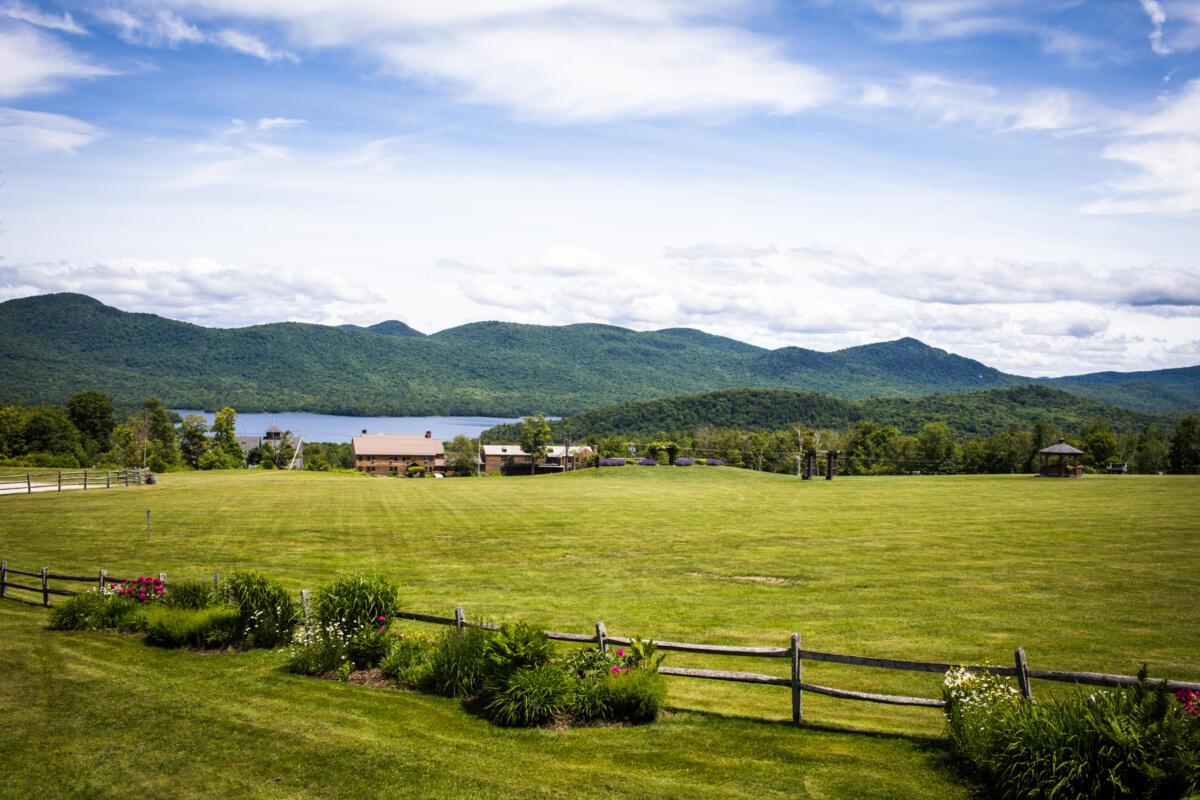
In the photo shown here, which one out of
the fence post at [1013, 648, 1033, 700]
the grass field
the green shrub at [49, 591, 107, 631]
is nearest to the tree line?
the grass field

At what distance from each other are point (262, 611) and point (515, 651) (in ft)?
22.7

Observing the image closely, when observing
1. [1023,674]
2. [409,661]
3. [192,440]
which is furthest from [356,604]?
[192,440]

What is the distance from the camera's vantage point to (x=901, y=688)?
1420 centimetres

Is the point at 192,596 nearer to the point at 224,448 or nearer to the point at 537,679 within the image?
the point at 537,679

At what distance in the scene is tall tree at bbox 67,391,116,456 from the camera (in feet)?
367

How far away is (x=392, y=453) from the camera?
A: 149250 millimetres

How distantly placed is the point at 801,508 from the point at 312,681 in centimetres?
3221

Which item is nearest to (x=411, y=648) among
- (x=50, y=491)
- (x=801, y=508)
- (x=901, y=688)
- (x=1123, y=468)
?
(x=901, y=688)

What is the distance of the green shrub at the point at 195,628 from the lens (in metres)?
15.9

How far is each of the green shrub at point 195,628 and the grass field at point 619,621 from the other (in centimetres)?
46

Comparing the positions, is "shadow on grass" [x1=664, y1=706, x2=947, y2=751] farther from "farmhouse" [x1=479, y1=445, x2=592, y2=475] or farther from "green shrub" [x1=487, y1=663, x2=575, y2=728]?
"farmhouse" [x1=479, y1=445, x2=592, y2=475]

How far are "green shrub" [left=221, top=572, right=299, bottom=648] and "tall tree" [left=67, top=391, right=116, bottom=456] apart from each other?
112897mm

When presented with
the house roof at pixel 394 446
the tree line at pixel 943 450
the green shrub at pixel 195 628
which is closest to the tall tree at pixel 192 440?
the house roof at pixel 394 446

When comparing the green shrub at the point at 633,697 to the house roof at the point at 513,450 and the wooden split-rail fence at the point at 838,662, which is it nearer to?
the wooden split-rail fence at the point at 838,662
